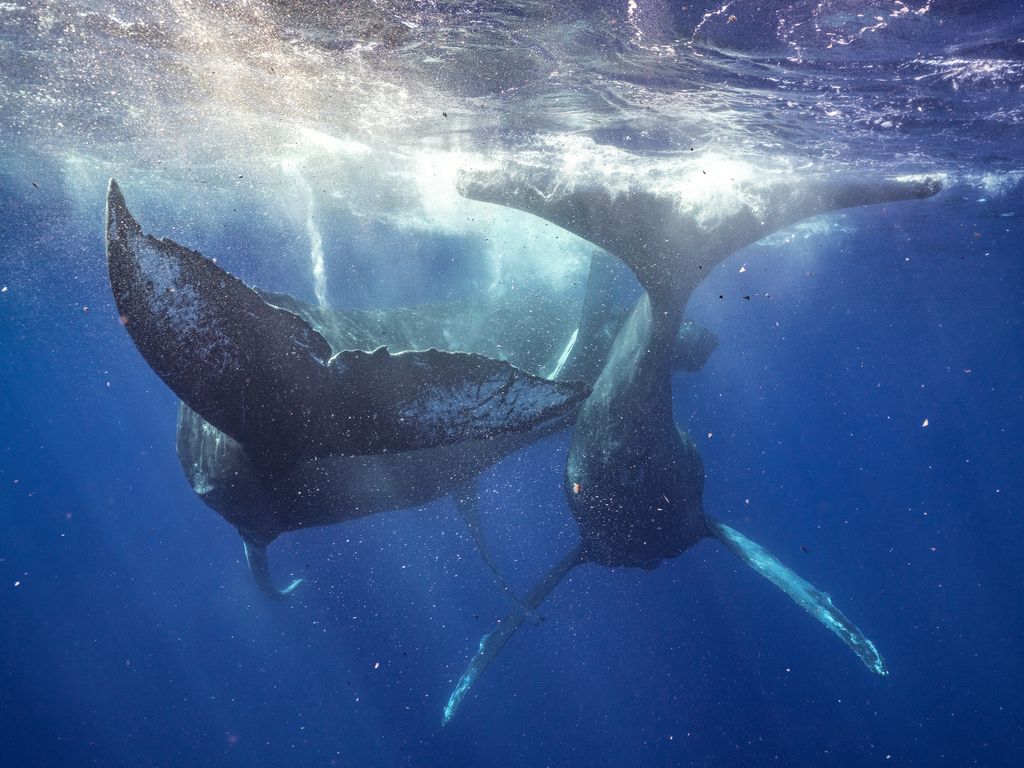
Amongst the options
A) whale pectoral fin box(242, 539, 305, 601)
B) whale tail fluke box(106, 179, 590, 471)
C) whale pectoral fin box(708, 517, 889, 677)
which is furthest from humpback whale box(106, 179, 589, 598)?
whale pectoral fin box(708, 517, 889, 677)

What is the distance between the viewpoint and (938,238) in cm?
2184

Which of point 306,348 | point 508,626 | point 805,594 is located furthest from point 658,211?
point 508,626

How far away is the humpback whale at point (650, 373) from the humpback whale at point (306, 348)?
132cm

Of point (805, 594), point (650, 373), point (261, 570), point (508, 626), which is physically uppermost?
point (650, 373)

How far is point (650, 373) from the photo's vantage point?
7625mm

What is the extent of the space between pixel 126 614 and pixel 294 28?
71353 millimetres

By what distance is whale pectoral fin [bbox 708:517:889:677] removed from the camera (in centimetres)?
795

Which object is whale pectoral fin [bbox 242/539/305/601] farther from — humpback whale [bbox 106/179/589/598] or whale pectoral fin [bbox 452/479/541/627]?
humpback whale [bbox 106/179/589/598]

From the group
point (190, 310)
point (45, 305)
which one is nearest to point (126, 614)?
point (45, 305)

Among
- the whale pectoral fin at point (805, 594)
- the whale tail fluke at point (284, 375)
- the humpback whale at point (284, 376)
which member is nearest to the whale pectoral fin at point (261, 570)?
the humpback whale at point (284, 376)

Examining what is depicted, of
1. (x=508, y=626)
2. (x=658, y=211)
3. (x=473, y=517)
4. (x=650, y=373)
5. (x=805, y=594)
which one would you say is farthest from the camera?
(x=473, y=517)

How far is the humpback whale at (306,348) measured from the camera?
264cm

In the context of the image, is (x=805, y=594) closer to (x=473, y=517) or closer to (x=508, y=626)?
(x=508, y=626)

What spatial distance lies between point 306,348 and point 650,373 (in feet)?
18.2
